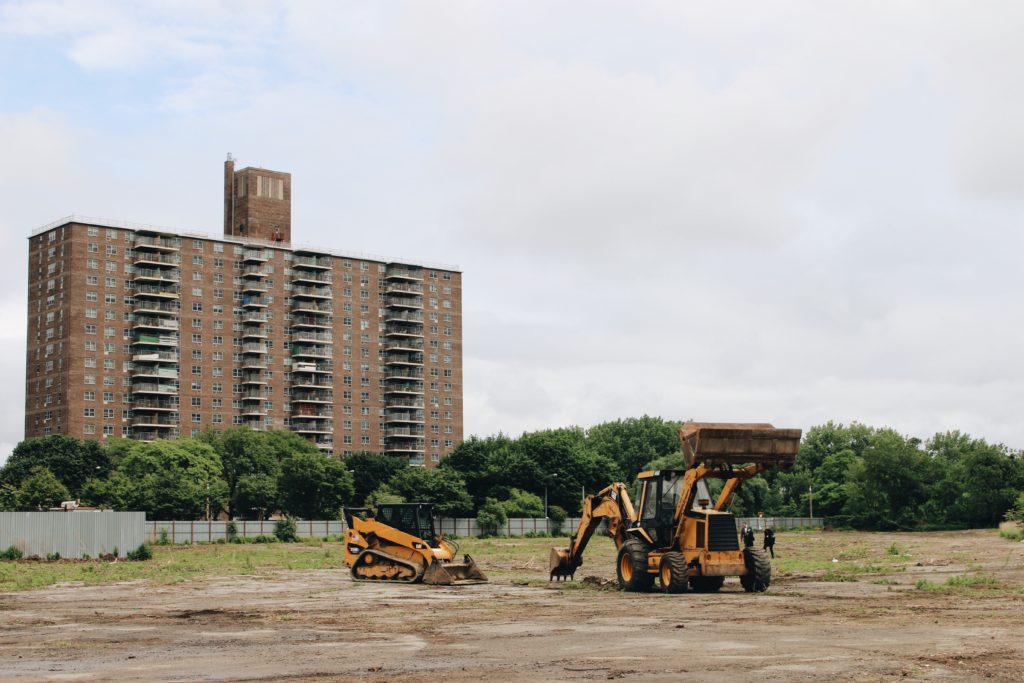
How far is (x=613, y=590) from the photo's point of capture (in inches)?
1519

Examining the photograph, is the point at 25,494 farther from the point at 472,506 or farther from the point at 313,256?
the point at 313,256

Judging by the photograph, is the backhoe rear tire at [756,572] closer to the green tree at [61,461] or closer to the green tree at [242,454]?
the green tree at [61,461]

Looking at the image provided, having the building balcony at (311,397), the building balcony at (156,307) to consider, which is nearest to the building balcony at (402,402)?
the building balcony at (311,397)

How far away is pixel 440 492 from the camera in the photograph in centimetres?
11462

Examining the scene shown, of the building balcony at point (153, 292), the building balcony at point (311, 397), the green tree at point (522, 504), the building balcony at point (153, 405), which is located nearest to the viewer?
the green tree at point (522, 504)

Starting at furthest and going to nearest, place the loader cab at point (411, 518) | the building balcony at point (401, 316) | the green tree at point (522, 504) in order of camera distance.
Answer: the building balcony at point (401, 316) < the green tree at point (522, 504) < the loader cab at point (411, 518)

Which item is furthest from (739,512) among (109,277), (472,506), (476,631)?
(476,631)

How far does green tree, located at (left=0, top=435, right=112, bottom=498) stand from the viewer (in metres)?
134

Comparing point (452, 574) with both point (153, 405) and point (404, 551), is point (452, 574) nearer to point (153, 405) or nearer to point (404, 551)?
point (404, 551)

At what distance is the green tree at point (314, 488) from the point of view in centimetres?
11606

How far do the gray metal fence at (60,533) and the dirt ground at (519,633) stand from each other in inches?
929

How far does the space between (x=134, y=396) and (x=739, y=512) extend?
85241 mm

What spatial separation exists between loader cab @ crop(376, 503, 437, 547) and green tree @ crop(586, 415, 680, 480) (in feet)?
430

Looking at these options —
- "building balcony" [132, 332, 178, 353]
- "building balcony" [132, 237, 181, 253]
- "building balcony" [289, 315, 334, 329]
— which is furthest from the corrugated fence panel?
"building balcony" [289, 315, 334, 329]
